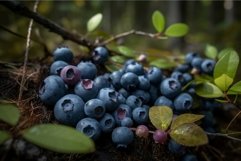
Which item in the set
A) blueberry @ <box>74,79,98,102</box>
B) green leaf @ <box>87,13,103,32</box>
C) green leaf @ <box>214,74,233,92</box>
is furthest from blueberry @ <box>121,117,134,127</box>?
green leaf @ <box>87,13,103,32</box>

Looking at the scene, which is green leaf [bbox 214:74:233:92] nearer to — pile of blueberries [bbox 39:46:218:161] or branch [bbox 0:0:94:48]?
pile of blueberries [bbox 39:46:218:161]

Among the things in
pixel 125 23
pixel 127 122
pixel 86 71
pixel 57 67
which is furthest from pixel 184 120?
pixel 125 23

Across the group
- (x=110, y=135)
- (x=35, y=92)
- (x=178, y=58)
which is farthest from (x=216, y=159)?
(x=35, y=92)

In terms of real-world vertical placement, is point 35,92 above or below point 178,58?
below

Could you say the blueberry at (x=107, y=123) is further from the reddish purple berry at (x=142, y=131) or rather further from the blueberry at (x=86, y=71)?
the blueberry at (x=86, y=71)

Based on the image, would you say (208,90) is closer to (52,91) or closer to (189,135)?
(189,135)

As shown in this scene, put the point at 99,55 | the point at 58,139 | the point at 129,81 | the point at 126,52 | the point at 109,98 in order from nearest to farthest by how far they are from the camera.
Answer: the point at 58,139 → the point at 109,98 → the point at 129,81 → the point at 99,55 → the point at 126,52

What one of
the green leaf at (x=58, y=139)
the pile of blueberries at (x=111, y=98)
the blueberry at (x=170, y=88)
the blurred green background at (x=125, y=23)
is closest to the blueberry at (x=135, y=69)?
the pile of blueberries at (x=111, y=98)

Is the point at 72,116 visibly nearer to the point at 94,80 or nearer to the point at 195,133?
the point at 94,80
